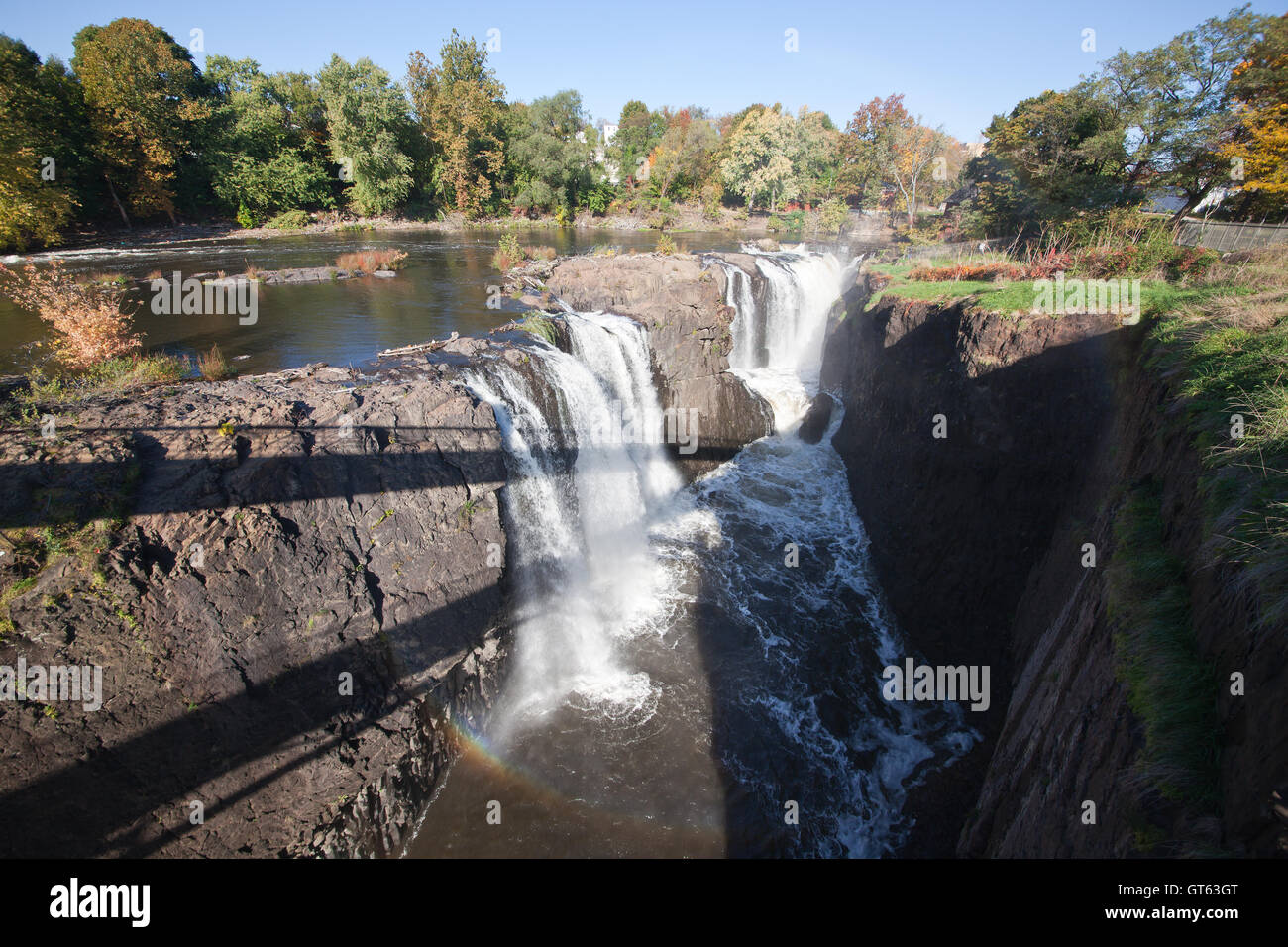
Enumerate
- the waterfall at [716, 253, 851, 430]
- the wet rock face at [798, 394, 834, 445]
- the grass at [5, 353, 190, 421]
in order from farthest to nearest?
the waterfall at [716, 253, 851, 430]
the wet rock face at [798, 394, 834, 445]
the grass at [5, 353, 190, 421]

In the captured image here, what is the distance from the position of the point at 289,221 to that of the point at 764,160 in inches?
1623

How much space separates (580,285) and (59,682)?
608 inches

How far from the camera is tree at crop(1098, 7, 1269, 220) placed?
43.1ft

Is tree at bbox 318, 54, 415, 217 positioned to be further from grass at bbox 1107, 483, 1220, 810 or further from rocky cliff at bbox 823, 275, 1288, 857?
grass at bbox 1107, 483, 1220, 810

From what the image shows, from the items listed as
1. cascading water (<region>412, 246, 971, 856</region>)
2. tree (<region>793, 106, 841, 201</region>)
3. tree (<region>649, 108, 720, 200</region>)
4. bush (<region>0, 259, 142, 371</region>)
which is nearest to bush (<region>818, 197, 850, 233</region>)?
tree (<region>793, 106, 841, 201</region>)

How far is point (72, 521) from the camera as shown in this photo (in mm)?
5137

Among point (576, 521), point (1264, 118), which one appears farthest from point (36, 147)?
point (1264, 118)

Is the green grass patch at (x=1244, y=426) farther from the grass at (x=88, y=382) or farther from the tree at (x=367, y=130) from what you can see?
the tree at (x=367, y=130)

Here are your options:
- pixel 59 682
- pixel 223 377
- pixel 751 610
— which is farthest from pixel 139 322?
pixel 751 610

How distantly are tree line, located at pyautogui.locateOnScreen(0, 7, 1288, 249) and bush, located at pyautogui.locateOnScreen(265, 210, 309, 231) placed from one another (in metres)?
0.20

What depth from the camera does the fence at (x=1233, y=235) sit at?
430 inches

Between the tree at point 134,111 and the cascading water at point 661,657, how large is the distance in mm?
32299

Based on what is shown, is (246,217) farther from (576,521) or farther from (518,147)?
(576,521)

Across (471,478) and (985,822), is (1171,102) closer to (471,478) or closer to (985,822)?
(985,822)
